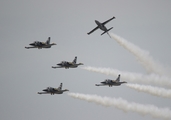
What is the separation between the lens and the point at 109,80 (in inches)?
5866

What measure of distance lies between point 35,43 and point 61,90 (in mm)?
15053

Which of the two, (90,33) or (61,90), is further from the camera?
(90,33)

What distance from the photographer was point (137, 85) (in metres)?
148

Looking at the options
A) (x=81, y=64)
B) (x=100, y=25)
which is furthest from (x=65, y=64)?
(x=100, y=25)

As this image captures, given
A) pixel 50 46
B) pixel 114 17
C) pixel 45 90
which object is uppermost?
pixel 114 17

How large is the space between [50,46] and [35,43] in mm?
4184

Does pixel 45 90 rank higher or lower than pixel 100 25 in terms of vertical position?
lower

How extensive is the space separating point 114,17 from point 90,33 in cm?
1403

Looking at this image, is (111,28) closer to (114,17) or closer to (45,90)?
(114,17)

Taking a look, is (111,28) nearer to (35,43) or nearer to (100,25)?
(100,25)

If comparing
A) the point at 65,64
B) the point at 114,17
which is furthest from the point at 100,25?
the point at 65,64

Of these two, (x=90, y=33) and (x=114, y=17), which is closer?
(x=114, y=17)

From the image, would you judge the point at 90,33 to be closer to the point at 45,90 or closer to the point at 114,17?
the point at 114,17

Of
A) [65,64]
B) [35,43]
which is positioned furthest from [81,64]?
[35,43]
